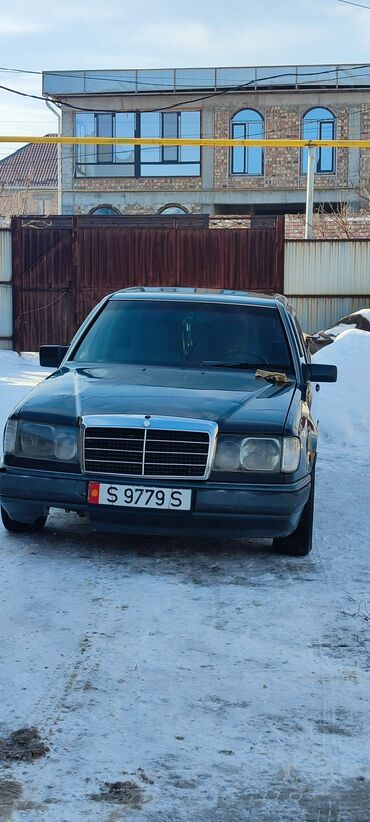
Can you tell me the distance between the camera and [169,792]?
2.89m

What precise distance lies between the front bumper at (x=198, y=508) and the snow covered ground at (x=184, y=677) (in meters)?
0.23

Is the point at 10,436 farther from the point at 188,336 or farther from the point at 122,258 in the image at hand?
the point at 122,258

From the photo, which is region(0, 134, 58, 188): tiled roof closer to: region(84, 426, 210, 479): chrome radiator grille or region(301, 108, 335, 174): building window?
region(301, 108, 335, 174): building window

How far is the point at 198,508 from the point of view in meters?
5.13

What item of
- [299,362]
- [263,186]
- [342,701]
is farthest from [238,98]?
[342,701]

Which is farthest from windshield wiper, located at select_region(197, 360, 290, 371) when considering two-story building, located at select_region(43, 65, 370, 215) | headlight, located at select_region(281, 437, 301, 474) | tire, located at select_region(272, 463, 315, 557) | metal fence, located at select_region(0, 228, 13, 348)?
two-story building, located at select_region(43, 65, 370, 215)

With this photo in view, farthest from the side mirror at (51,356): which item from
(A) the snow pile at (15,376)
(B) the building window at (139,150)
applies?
(B) the building window at (139,150)

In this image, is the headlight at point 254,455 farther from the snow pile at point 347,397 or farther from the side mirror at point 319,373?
the snow pile at point 347,397

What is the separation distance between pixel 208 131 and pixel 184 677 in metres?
34.2

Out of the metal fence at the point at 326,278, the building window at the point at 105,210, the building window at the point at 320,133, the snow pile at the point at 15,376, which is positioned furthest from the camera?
the building window at the point at 105,210

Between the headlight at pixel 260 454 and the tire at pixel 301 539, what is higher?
the headlight at pixel 260 454

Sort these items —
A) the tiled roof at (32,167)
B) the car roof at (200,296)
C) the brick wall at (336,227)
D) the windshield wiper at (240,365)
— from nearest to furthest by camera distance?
the windshield wiper at (240,365)
the car roof at (200,296)
the brick wall at (336,227)
the tiled roof at (32,167)

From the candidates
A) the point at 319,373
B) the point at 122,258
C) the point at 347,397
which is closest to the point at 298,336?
the point at 319,373

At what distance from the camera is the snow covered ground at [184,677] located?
114 inches
